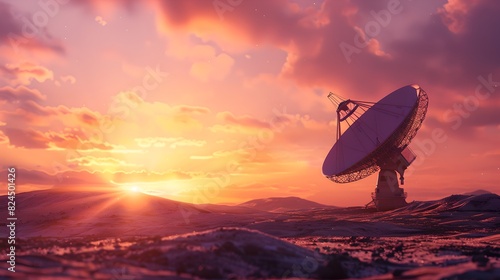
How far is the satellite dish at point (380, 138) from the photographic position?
5756 cm

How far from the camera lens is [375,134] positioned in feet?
200

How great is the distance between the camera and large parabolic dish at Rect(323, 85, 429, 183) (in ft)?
188

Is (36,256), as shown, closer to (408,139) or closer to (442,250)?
(442,250)

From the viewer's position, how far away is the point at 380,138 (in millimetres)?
59125

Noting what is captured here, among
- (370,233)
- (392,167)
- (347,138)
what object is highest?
(347,138)

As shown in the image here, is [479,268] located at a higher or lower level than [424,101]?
lower

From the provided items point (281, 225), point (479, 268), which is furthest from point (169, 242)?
point (281, 225)

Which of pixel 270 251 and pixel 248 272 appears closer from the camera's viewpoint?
pixel 248 272

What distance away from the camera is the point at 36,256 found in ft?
60.5

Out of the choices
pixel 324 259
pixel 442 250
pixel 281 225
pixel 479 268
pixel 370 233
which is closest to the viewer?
pixel 479 268

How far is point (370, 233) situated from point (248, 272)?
31231 millimetres

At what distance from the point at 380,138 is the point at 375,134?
187cm

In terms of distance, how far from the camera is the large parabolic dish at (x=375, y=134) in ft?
188

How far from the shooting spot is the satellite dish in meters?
57.6
